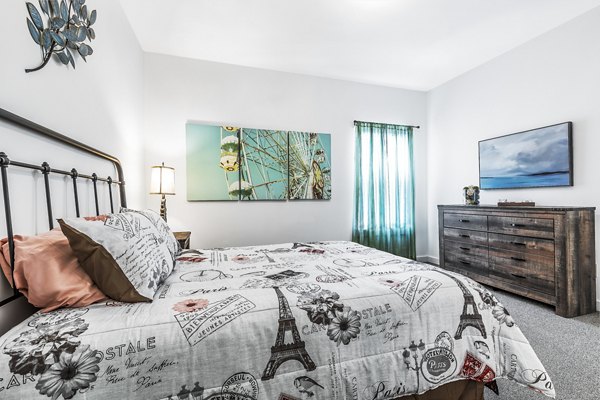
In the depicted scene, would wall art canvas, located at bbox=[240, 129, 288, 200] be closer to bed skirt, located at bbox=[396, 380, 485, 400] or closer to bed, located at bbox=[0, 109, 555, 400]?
bed, located at bbox=[0, 109, 555, 400]

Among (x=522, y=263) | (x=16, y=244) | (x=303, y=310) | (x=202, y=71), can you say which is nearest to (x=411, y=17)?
(x=202, y=71)

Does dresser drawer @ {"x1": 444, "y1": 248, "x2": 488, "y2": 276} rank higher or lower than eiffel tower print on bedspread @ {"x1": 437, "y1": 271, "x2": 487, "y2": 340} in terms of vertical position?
lower

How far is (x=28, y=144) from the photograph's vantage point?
1178 mm

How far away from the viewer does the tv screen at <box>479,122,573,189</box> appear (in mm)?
2734

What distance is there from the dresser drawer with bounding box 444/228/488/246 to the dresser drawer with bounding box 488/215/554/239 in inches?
5.5

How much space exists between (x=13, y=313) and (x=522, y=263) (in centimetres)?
364

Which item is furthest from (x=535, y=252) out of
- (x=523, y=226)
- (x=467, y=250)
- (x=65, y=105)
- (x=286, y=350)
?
(x=65, y=105)

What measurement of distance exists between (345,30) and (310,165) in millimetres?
1571

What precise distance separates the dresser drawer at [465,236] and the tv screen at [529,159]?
671 millimetres

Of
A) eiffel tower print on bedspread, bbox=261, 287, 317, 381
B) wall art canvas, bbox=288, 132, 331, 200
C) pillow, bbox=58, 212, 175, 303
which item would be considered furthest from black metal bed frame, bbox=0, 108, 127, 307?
wall art canvas, bbox=288, 132, 331, 200

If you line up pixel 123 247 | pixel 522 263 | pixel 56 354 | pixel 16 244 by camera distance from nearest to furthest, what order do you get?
pixel 56 354, pixel 16 244, pixel 123 247, pixel 522 263

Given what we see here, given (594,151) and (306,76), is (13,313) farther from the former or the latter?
(594,151)

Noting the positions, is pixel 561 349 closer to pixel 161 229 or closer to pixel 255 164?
pixel 161 229

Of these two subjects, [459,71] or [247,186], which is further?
[459,71]
